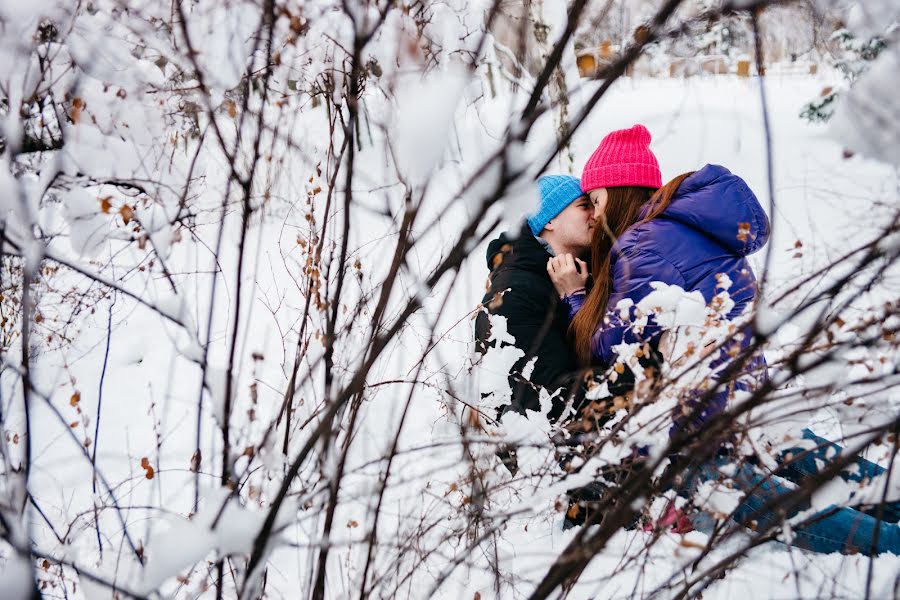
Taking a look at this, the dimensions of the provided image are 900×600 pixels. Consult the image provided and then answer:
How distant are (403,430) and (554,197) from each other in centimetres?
172

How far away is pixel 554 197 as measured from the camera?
227cm

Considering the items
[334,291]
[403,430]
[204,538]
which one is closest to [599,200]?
[334,291]

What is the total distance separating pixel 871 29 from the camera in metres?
0.75

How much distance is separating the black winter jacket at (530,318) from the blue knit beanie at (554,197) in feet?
0.21

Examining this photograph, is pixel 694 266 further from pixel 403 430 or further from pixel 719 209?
pixel 403 430

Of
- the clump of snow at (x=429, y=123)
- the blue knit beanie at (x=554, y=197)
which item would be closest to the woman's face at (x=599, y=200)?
the blue knit beanie at (x=554, y=197)

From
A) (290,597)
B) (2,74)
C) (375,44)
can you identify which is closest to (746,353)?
(375,44)

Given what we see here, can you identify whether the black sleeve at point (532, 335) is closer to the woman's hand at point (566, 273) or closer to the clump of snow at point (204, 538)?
the woman's hand at point (566, 273)

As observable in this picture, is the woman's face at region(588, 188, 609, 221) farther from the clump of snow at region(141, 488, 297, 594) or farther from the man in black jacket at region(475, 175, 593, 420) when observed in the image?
the clump of snow at region(141, 488, 297, 594)

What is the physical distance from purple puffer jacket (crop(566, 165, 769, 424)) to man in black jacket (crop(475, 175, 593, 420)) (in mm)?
211

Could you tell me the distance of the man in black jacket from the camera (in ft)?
6.49

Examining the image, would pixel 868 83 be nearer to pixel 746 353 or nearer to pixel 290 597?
pixel 746 353

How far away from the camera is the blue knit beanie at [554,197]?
89.0 inches

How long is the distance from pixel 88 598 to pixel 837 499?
1160 millimetres
